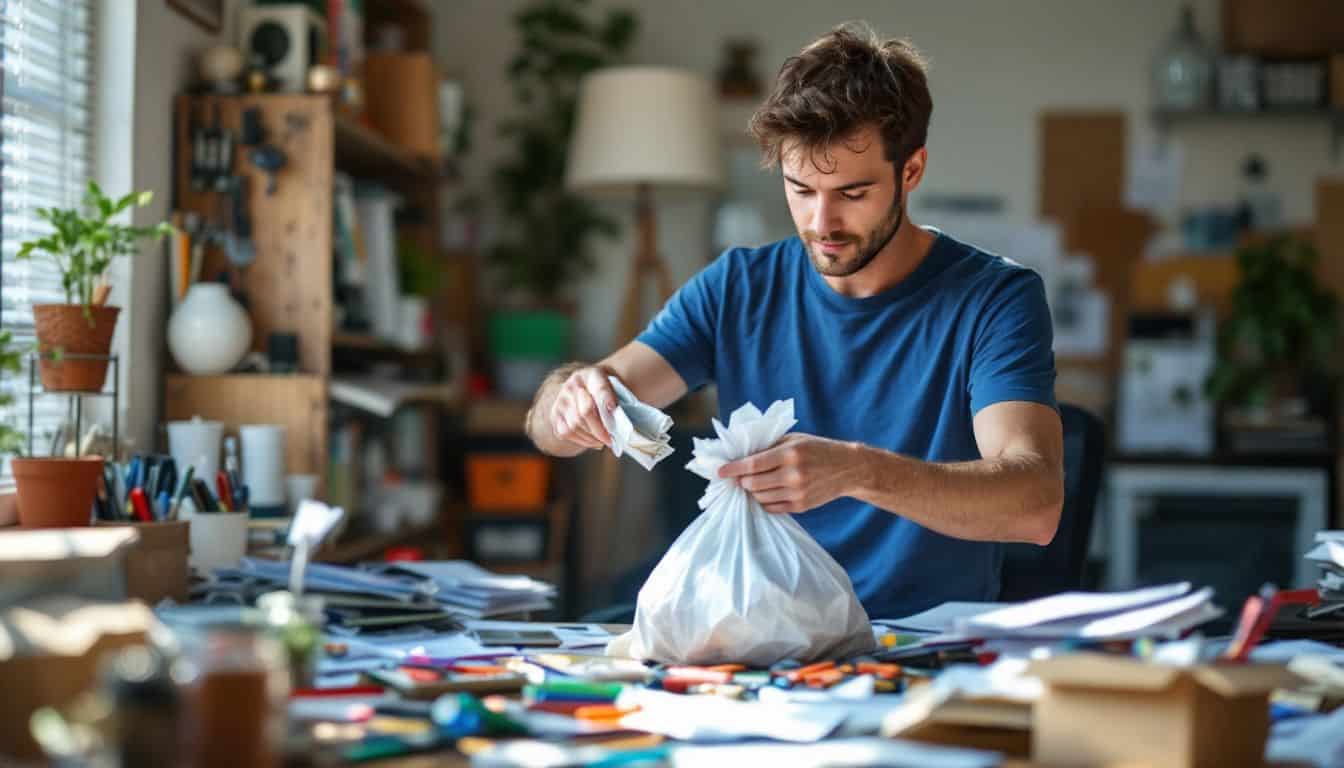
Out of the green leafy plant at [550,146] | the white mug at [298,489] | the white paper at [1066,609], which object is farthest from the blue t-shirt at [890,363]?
the green leafy plant at [550,146]

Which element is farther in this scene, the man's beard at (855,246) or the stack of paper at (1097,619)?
the man's beard at (855,246)

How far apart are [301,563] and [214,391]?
6.00 feet

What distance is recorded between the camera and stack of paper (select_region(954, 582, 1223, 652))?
1.22 metres

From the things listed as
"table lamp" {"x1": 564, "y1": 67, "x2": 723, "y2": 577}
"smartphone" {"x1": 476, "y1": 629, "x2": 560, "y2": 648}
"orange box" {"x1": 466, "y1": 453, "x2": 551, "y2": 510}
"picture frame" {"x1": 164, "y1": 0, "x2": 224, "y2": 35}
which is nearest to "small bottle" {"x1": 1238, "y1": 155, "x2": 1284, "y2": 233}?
"table lamp" {"x1": 564, "y1": 67, "x2": 723, "y2": 577}

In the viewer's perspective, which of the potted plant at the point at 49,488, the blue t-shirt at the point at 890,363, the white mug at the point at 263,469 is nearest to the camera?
the potted plant at the point at 49,488

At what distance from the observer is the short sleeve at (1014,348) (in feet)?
6.14

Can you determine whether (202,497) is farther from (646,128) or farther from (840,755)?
(646,128)

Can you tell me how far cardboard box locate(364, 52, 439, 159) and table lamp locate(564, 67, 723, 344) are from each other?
0.79 meters

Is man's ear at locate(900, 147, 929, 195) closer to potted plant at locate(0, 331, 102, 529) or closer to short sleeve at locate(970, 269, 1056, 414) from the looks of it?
short sleeve at locate(970, 269, 1056, 414)

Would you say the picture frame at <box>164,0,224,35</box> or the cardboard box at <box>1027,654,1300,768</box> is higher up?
the picture frame at <box>164,0,224,35</box>

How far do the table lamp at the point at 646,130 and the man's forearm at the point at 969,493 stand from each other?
9.02 ft

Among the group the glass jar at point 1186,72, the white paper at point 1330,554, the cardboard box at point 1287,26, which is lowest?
the white paper at point 1330,554

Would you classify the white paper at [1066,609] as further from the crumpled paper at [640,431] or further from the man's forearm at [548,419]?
the man's forearm at [548,419]

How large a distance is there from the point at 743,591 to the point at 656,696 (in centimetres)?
18
